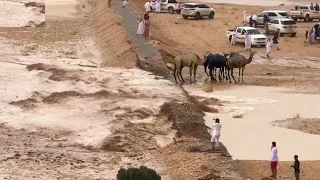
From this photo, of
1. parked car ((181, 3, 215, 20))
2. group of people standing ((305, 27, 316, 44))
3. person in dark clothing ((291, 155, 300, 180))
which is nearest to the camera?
person in dark clothing ((291, 155, 300, 180))

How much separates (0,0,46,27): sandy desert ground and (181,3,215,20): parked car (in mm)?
10318

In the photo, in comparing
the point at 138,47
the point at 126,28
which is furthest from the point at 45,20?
the point at 138,47

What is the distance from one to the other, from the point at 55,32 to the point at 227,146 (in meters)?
25.7

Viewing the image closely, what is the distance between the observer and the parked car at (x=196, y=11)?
60000mm

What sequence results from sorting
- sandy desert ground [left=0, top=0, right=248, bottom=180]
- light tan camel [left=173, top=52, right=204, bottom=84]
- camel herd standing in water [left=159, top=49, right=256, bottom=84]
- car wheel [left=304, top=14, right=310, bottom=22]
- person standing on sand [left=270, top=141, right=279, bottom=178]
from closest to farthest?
person standing on sand [left=270, top=141, right=279, bottom=178] < sandy desert ground [left=0, top=0, right=248, bottom=180] < light tan camel [left=173, top=52, right=204, bottom=84] < camel herd standing in water [left=159, top=49, right=256, bottom=84] < car wheel [left=304, top=14, right=310, bottom=22]

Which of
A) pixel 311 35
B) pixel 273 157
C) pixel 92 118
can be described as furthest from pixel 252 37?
pixel 273 157

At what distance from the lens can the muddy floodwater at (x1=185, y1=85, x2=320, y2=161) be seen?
25.0m

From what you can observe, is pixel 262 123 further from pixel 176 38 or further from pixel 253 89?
pixel 176 38

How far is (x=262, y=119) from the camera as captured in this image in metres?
29.2

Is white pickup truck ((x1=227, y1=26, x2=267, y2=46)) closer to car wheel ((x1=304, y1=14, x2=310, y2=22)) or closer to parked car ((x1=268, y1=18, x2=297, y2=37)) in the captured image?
parked car ((x1=268, y1=18, x2=297, y2=37))

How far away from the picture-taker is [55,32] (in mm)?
49094

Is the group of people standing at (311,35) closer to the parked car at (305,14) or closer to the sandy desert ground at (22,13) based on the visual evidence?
the parked car at (305,14)

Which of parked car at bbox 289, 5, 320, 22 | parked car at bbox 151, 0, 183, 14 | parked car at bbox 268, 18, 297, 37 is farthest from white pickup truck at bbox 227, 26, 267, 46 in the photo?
parked car at bbox 151, 0, 183, 14

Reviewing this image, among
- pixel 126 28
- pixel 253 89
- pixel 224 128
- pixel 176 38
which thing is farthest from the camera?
pixel 176 38
